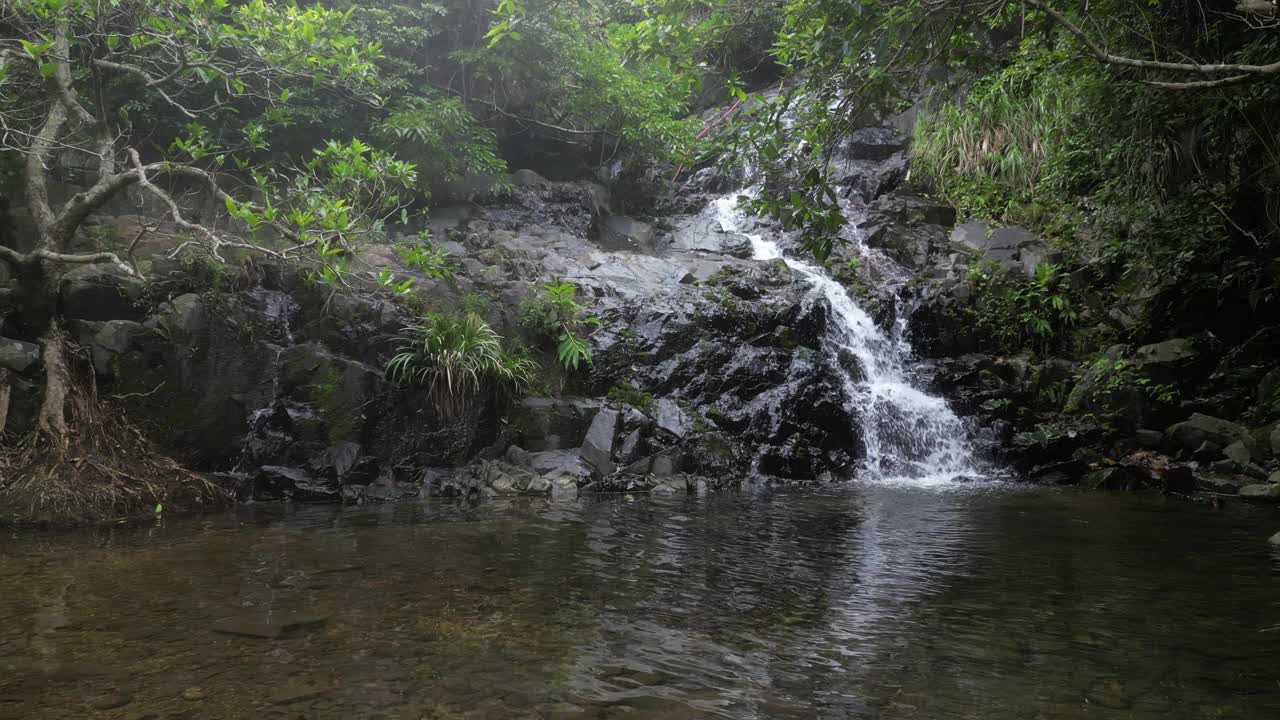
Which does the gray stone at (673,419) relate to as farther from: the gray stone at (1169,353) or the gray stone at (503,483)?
the gray stone at (1169,353)

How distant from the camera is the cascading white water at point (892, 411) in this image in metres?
10.4

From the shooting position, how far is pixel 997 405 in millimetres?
10867

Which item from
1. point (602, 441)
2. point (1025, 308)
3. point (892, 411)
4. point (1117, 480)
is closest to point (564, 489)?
point (602, 441)

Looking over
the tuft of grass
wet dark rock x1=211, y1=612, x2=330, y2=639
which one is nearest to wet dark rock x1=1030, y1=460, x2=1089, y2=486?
wet dark rock x1=211, y1=612, x2=330, y2=639

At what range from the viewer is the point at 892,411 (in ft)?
35.5

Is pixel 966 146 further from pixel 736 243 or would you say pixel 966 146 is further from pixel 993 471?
pixel 993 471

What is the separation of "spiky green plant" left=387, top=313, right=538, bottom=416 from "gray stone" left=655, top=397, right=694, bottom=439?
1.99 metres

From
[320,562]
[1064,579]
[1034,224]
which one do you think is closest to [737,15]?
[1064,579]

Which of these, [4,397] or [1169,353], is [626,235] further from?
[4,397]

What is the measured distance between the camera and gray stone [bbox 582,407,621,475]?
906 centimetres

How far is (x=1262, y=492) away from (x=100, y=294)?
12.5 metres

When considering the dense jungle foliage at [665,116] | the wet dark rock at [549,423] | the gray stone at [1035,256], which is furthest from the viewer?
the gray stone at [1035,256]

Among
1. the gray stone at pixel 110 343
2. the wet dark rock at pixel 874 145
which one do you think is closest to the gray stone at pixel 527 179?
the wet dark rock at pixel 874 145

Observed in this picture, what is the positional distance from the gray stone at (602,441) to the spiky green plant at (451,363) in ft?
3.63
